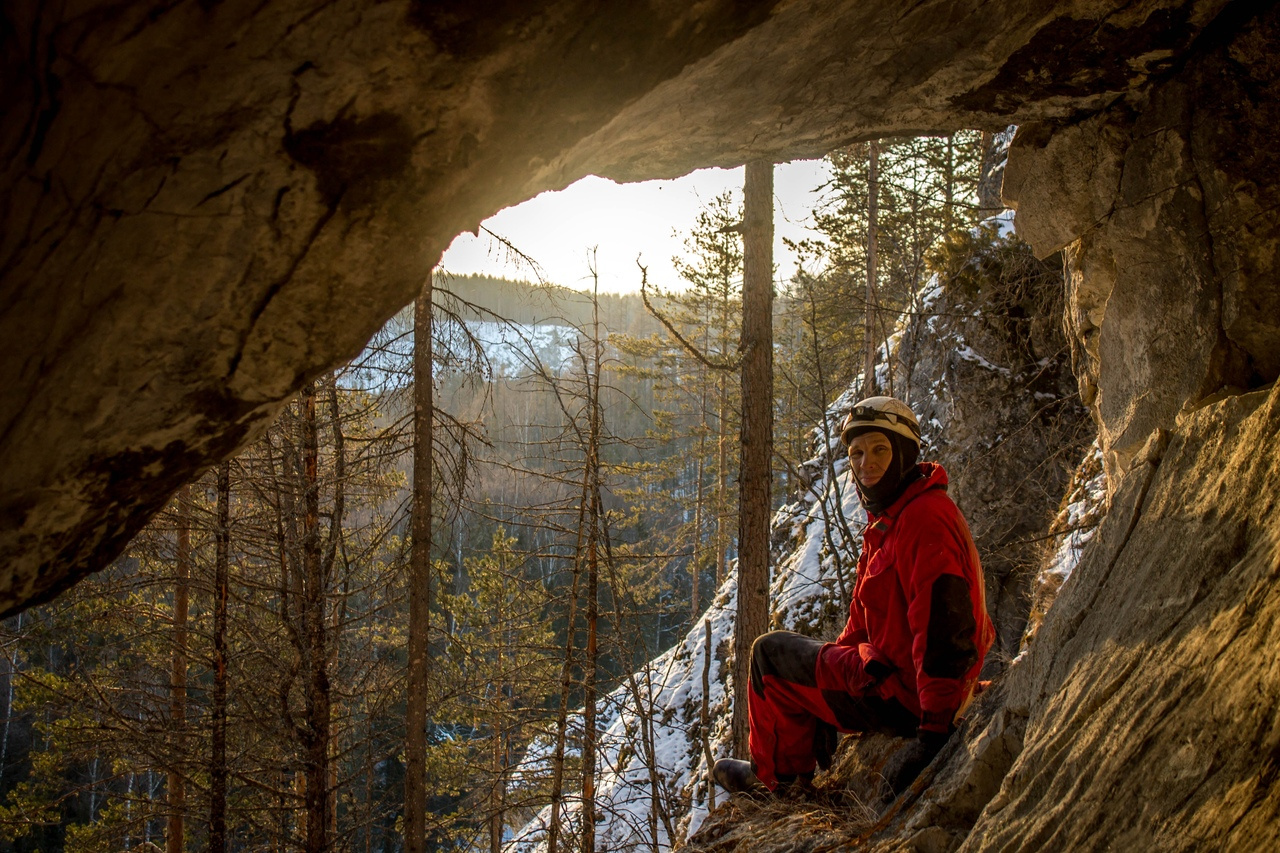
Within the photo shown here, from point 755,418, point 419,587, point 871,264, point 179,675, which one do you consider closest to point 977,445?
point 755,418

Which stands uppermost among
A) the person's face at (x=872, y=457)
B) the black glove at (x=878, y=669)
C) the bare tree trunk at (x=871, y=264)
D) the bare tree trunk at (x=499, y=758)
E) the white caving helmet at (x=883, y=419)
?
the bare tree trunk at (x=871, y=264)

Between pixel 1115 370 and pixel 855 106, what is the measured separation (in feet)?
5.47

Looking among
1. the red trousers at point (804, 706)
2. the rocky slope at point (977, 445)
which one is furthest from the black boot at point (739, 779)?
the rocky slope at point (977, 445)

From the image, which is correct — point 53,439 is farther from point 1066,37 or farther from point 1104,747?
point 1066,37

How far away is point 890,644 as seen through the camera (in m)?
3.31

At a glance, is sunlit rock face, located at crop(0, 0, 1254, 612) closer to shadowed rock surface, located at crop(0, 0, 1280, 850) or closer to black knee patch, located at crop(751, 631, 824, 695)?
shadowed rock surface, located at crop(0, 0, 1280, 850)

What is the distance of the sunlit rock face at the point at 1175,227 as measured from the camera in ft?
8.31

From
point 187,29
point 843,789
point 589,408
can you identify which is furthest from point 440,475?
point 187,29

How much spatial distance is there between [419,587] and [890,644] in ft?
17.3

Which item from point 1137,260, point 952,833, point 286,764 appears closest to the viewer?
point 952,833

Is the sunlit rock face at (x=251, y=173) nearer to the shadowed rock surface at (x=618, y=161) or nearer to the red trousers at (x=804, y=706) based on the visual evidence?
the shadowed rock surface at (x=618, y=161)

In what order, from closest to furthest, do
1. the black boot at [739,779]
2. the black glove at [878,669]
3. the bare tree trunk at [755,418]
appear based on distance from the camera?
the black glove at [878,669] → the black boot at [739,779] → the bare tree trunk at [755,418]

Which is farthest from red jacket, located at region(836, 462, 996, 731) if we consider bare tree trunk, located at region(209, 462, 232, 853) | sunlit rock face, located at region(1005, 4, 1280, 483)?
bare tree trunk, located at region(209, 462, 232, 853)

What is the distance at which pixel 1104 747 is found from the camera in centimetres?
201
